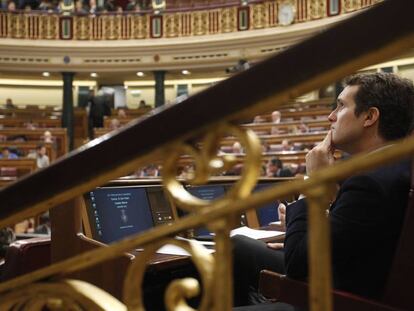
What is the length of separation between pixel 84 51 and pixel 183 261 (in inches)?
399

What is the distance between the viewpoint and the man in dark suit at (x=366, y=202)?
44.2 inches

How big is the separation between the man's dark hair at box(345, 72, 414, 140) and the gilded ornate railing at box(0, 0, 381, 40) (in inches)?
362

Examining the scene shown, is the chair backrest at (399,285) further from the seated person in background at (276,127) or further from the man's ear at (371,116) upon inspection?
the seated person in background at (276,127)

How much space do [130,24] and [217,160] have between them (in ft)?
36.0

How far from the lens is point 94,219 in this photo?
1816 mm

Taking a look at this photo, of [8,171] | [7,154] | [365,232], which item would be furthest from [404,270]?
[7,154]

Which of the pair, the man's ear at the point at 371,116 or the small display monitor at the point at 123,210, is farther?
the small display monitor at the point at 123,210

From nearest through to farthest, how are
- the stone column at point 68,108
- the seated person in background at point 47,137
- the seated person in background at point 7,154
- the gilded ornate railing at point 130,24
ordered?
the seated person in background at point 7,154 < the seated person in background at point 47,137 < the gilded ornate railing at point 130,24 < the stone column at point 68,108

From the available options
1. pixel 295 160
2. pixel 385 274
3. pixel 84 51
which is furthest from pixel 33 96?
pixel 385 274

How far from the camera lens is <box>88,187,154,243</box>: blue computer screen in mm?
1834

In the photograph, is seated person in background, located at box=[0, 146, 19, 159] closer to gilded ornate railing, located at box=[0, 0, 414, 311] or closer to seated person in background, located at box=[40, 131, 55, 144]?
seated person in background, located at box=[40, 131, 55, 144]

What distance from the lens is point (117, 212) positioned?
192 cm

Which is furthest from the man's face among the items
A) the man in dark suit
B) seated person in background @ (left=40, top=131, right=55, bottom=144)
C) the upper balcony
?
the upper balcony

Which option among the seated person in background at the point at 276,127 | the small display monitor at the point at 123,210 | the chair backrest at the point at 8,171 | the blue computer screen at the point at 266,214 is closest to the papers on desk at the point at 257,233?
the small display monitor at the point at 123,210
